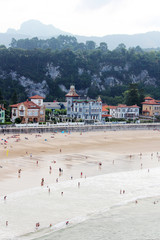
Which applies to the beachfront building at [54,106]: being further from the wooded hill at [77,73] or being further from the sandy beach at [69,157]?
the sandy beach at [69,157]

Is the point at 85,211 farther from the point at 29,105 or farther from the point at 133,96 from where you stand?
the point at 133,96

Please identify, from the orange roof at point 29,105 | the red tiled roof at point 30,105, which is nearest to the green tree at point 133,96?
the red tiled roof at point 30,105

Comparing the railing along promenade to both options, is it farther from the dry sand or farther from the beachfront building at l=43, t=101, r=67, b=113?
the beachfront building at l=43, t=101, r=67, b=113

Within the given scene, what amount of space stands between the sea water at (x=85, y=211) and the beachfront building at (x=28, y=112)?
52.0 metres

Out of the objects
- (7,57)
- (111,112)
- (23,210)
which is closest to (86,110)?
(111,112)

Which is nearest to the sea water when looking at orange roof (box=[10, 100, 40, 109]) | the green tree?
orange roof (box=[10, 100, 40, 109])

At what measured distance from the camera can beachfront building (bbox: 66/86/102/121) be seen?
338ft

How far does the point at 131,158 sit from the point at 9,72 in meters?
97.8

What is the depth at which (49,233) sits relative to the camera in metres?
28.2

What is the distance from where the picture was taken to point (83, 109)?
10300 centimetres

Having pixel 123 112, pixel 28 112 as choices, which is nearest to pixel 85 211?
pixel 28 112

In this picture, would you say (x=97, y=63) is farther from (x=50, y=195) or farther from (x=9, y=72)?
(x=50, y=195)

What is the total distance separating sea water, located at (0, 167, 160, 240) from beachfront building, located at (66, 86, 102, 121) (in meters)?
A: 61.7

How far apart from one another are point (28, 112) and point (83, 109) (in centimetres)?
1648
